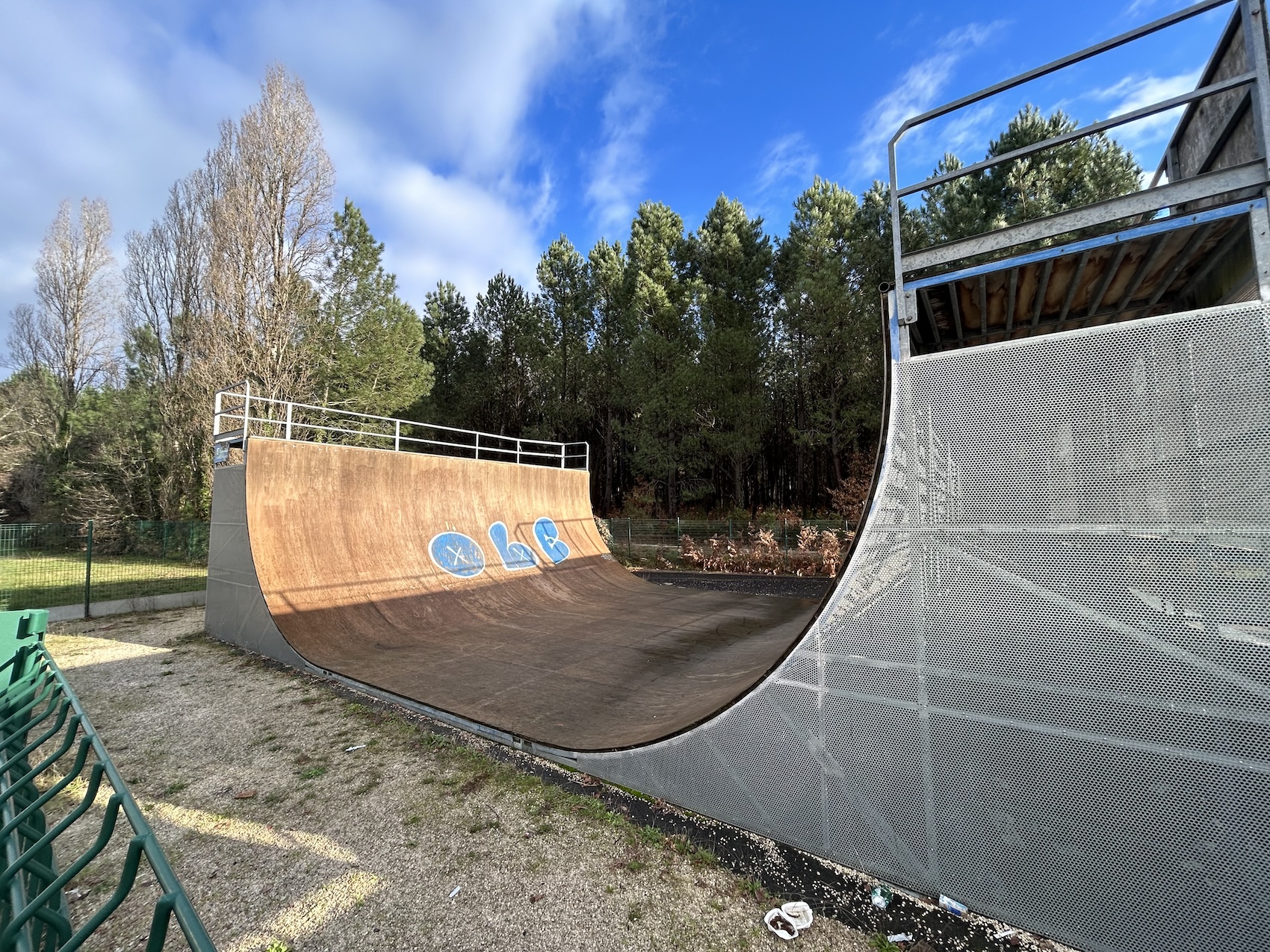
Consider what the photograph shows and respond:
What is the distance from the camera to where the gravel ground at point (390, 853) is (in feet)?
7.86

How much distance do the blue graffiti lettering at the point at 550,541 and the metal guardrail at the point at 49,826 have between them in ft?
25.1

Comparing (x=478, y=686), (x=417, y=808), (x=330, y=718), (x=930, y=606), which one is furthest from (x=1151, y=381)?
(x=330, y=718)

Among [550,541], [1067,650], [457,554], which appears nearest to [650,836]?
[1067,650]

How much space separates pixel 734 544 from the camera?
15641 mm

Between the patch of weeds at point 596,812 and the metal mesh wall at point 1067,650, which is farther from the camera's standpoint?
the patch of weeds at point 596,812

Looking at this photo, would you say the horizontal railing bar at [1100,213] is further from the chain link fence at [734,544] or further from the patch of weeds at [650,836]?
the chain link fence at [734,544]

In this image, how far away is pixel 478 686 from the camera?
5.29 m

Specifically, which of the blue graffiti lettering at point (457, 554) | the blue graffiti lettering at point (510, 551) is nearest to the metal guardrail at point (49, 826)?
the blue graffiti lettering at point (457, 554)

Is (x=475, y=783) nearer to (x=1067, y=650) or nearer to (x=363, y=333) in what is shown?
(x=1067, y=650)

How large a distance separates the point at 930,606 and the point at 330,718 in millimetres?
5308

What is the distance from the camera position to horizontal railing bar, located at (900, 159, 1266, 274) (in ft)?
6.87

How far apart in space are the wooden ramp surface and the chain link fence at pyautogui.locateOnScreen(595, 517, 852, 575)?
386 cm

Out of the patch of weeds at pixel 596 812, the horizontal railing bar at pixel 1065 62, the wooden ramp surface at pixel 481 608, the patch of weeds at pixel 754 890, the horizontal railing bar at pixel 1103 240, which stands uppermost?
the horizontal railing bar at pixel 1065 62

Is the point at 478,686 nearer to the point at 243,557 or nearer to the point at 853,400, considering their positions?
the point at 243,557
